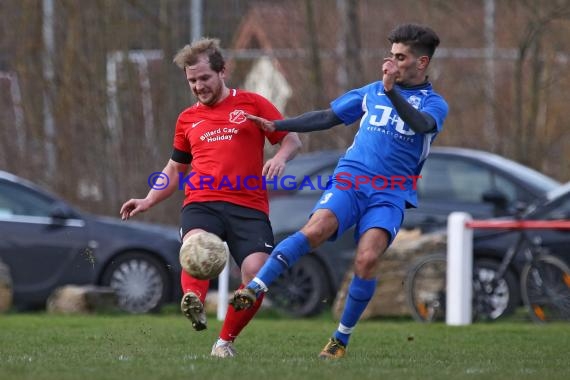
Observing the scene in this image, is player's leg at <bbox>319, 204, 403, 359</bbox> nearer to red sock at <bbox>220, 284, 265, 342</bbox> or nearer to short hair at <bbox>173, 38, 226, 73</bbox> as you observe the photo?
red sock at <bbox>220, 284, 265, 342</bbox>

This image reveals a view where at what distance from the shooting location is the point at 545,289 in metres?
14.3

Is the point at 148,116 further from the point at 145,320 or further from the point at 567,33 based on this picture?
the point at 145,320

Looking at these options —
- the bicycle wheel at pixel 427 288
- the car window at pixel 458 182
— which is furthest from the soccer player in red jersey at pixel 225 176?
the car window at pixel 458 182

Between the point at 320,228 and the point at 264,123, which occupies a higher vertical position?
the point at 264,123

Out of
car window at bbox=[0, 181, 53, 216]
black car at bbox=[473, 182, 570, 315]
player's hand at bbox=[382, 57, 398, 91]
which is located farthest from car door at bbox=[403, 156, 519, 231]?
player's hand at bbox=[382, 57, 398, 91]

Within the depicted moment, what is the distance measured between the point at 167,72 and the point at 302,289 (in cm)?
779

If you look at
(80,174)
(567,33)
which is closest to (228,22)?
(80,174)

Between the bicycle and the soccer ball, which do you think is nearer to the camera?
the soccer ball

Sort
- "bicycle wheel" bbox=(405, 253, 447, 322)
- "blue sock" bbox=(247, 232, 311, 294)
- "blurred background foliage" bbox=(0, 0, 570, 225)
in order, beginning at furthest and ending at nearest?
1. "blurred background foliage" bbox=(0, 0, 570, 225)
2. "bicycle wheel" bbox=(405, 253, 447, 322)
3. "blue sock" bbox=(247, 232, 311, 294)

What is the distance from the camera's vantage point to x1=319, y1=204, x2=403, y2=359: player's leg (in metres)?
8.78

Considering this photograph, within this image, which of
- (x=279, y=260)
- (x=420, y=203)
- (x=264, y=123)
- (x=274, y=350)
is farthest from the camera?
(x=420, y=203)

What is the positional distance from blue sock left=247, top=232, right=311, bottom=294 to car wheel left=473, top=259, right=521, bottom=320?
6.46 m

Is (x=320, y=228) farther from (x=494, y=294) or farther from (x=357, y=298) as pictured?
(x=494, y=294)

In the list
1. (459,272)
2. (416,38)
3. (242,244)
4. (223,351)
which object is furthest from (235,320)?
(459,272)
